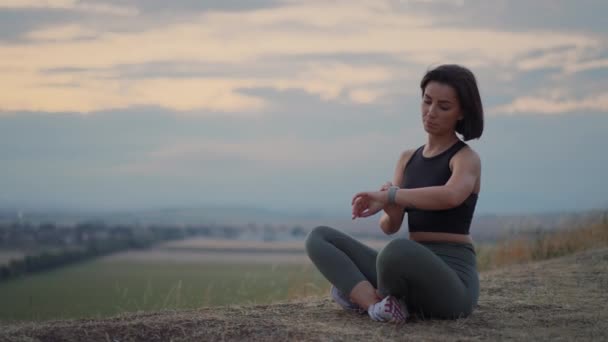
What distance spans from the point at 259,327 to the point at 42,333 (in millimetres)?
1159

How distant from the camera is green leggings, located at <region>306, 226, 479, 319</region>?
4.32 m

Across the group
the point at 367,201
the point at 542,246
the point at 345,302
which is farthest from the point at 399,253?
the point at 542,246

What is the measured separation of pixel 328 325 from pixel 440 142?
1.26m

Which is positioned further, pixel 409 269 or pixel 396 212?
pixel 396 212

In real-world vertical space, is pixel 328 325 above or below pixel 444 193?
below

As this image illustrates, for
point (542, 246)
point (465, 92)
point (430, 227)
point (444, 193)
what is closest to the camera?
point (444, 193)

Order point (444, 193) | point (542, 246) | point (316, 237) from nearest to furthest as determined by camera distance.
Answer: point (444, 193)
point (316, 237)
point (542, 246)

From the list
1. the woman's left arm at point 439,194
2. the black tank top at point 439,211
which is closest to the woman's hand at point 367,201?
the woman's left arm at point 439,194

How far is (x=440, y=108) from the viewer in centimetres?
451

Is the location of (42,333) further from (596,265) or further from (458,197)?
(596,265)

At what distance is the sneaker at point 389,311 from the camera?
4.46m

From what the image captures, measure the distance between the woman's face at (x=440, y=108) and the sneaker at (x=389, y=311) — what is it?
102cm

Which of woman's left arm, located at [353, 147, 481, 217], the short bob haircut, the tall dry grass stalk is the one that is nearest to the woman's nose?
the short bob haircut

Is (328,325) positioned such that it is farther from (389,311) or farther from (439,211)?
(439,211)
